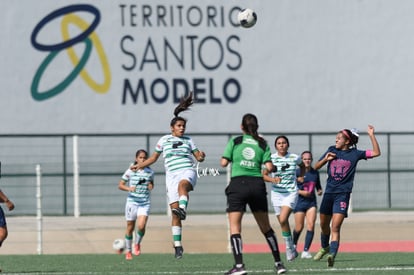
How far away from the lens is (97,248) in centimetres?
2844

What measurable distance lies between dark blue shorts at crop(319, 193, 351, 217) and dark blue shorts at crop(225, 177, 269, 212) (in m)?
2.87

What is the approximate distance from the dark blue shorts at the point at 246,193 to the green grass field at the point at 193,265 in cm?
142

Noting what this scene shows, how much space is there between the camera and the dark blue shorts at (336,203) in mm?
18062

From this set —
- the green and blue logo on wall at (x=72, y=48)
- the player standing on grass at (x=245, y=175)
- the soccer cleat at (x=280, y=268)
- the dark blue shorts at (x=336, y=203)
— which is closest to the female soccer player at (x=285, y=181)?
the dark blue shorts at (x=336, y=203)

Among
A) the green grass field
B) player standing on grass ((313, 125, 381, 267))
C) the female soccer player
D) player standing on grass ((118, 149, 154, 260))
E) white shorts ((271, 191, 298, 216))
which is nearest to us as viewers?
the green grass field

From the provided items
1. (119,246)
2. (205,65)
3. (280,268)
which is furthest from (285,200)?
(205,65)

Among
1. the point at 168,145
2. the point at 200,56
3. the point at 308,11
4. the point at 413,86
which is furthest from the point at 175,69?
the point at 168,145

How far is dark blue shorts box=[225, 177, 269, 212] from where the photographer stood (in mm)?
15312

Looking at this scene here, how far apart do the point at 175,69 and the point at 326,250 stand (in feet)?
77.5

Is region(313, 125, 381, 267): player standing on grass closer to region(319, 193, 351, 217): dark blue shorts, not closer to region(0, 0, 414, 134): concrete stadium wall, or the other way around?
region(319, 193, 351, 217): dark blue shorts

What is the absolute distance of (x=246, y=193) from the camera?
50.2 feet

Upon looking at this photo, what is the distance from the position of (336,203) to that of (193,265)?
2.36m

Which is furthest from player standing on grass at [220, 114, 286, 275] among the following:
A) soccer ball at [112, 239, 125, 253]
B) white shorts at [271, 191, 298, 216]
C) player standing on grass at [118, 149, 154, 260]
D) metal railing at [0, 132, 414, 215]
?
metal railing at [0, 132, 414, 215]

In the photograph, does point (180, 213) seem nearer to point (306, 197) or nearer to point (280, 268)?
point (280, 268)
